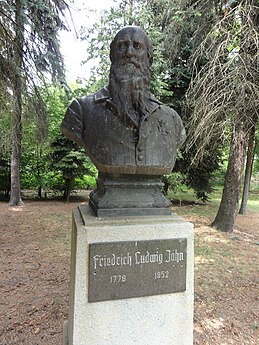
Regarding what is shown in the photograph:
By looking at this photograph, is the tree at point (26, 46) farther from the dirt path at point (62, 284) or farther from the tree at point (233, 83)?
the tree at point (233, 83)

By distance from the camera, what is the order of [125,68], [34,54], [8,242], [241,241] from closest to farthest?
[125,68]
[8,242]
[241,241]
[34,54]

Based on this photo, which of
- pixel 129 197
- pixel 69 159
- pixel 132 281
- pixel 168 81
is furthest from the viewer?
pixel 69 159

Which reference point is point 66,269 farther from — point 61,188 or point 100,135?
point 61,188

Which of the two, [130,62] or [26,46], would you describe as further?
[26,46]

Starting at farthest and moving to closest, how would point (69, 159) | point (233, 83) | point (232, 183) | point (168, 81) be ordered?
point (69, 159) < point (168, 81) < point (232, 183) < point (233, 83)

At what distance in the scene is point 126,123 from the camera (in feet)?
6.14

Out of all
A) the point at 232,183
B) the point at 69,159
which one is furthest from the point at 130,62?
the point at 69,159

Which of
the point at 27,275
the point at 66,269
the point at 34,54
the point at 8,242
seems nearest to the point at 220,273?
the point at 66,269

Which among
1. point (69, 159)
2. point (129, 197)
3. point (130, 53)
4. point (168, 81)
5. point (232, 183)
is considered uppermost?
point (168, 81)

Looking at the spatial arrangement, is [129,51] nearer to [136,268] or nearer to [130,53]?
[130,53]

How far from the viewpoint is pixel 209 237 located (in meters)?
5.57

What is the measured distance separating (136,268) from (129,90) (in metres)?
1.19

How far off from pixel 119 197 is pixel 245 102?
4.12 metres

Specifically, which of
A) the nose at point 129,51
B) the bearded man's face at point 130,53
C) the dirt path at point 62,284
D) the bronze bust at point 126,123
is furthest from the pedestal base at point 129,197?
the dirt path at point 62,284
